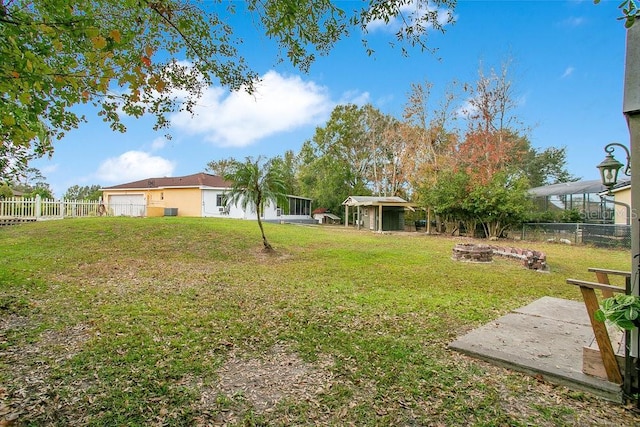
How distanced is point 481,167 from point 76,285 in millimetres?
21822

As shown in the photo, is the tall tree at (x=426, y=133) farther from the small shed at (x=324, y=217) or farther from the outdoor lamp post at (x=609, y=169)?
the outdoor lamp post at (x=609, y=169)

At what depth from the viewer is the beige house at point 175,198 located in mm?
23219

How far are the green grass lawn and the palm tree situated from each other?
305cm

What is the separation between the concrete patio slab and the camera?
9.23ft

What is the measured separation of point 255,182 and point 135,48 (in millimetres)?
6674

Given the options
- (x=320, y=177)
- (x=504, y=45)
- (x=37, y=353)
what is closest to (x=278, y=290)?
(x=37, y=353)

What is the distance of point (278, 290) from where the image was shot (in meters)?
6.30

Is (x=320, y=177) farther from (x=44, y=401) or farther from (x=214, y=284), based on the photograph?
(x=44, y=401)

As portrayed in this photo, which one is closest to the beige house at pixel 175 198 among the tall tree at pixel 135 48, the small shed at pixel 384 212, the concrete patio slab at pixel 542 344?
the small shed at pixel 384 212

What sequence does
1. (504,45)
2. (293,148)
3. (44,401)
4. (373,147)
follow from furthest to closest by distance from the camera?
(293,148) < (373,147) < (504,45) < (44,401)

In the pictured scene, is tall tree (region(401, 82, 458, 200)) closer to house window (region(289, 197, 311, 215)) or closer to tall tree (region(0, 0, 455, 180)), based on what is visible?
house window (region(289, 197, 311, 215))

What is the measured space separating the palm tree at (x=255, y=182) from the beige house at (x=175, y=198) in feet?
39.3

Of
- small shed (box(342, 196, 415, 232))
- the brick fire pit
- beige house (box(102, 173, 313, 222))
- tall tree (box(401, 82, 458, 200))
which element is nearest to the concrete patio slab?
the brick fire pit

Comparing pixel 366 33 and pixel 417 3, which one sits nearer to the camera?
pixel 417 3
